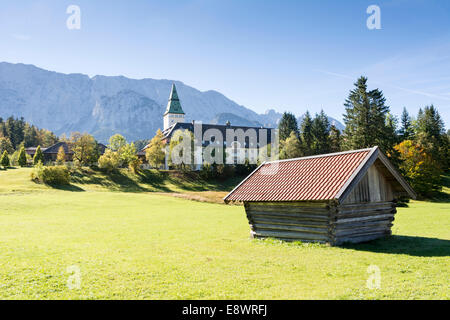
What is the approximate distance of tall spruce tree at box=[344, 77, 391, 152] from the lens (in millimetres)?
64500

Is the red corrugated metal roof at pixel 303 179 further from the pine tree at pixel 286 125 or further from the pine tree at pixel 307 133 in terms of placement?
the pine tree at pixel 286 125

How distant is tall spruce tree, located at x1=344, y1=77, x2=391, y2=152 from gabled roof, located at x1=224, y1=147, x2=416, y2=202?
49358mm

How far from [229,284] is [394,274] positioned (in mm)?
5878

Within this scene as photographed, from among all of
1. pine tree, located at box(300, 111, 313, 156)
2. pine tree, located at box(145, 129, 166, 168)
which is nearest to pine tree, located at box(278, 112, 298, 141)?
pine tree, located at box(300, 111, 313, 156)

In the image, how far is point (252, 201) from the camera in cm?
1852

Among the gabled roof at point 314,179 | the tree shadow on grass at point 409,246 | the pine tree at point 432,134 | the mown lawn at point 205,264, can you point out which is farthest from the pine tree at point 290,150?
the tree shadow on grass at point 409,246

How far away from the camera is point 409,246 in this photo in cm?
1614

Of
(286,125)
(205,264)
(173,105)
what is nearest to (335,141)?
(286,125)

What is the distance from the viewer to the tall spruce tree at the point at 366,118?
64500 millimetres

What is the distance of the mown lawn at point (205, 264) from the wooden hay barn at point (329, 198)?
0.87 m

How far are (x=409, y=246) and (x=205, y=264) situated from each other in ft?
35.2

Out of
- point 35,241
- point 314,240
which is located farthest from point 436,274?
point 35,241

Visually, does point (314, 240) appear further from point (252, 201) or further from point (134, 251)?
point (134, 251)

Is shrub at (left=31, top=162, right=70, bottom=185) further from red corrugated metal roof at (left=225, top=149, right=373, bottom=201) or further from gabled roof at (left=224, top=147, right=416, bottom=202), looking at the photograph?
gabled roof at (left=224, top=147, right=416, bottom=202)
